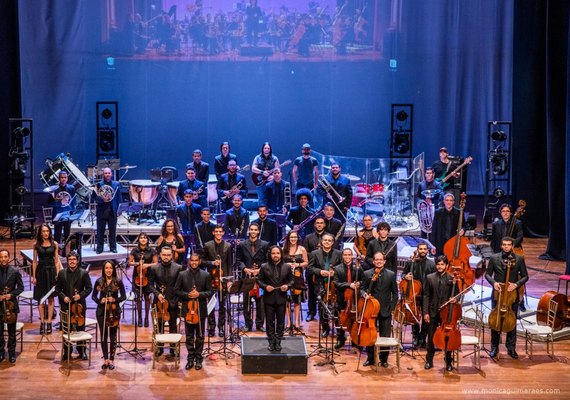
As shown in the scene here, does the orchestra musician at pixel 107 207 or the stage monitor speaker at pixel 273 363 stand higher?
the orchestra musician at pixel 107 207

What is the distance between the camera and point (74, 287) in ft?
35.9

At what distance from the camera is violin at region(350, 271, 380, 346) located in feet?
34.3

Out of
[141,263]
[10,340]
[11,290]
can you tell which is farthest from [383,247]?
[10,340]

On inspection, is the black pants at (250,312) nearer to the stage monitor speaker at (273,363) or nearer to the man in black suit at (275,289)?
the man in black suit at (275,289)

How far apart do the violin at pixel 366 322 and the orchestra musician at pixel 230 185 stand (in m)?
4.74

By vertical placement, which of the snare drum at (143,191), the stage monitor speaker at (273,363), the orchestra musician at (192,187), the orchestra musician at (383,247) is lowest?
the stage monitor speaker at (273,363)

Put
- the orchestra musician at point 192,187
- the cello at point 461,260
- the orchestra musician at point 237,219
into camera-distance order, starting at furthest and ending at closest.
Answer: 1. the orchestra musician at point 192,187
2. the orchestra musician at point 237,219
3. the cello at point 461,260

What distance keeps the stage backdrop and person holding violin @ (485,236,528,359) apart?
10.0 metres

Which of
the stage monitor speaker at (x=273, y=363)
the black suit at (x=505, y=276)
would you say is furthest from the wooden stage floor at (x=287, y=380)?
the black suit at (x=505, y=276)

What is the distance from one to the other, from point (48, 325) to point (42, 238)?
1.23m

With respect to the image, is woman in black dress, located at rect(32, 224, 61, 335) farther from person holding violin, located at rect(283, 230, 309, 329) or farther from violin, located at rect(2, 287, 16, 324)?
person holding violin, located at rect(283, 230, 309, 329)

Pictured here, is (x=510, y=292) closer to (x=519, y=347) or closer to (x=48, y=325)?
(x=519, y=347)

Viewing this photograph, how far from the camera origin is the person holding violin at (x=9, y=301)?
424 inches

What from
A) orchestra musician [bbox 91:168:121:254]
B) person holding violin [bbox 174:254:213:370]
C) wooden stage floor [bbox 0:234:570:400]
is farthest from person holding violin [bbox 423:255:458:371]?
orchestra musician [bbox 91:168:121:254]
